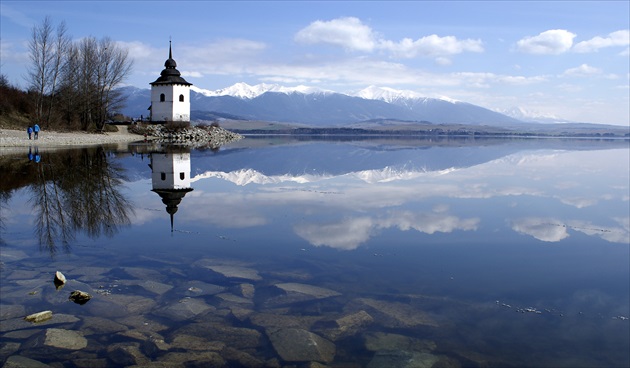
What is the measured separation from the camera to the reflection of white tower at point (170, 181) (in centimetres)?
1616

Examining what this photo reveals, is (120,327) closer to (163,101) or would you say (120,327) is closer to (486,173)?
(486,173)

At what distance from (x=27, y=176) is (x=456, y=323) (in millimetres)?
17968

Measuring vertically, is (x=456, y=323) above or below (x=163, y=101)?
below

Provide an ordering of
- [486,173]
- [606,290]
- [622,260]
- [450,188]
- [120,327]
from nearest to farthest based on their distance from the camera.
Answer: [120,327]
[606,290]
[622,260]
[450,188]
[486,173]

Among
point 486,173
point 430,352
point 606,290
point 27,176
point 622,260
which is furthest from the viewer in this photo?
point 486,173

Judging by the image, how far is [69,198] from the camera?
14688 millimetres

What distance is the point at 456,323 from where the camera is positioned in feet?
22.1

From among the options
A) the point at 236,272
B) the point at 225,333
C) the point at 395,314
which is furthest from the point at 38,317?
the point at 395,314

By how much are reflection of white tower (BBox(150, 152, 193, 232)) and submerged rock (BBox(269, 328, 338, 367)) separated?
811cm

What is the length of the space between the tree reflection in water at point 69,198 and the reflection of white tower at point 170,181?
124 cm

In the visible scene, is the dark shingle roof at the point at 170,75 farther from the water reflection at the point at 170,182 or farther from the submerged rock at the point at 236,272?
the submerged rock at the point at 236,272

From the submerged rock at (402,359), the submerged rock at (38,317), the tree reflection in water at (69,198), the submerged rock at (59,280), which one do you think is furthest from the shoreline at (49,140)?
the submerged rock at (402,359)

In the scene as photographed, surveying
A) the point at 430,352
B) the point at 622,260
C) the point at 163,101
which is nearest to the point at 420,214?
the point at 622,260

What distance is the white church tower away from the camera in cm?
6444
